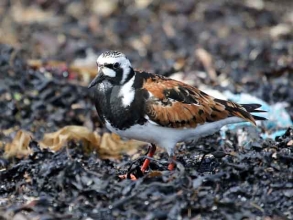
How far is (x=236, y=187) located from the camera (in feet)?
14.1

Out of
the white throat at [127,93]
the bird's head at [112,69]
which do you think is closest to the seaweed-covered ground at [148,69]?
the white throat at [127,93]

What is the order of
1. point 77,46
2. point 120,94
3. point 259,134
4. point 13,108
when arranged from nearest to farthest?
point 120,94 < point 259,134 < point 13,108 < point 77,46

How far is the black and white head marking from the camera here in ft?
15.7

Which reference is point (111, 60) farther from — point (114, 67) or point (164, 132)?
point (164, 132)

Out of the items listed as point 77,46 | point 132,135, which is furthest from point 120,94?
point 77,46

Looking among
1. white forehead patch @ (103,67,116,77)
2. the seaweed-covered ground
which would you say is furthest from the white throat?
the seaweed-covered ground

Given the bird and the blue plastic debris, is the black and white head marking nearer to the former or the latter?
the bird

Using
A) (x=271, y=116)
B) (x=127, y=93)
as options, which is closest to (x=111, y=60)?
(x=127, y=93)

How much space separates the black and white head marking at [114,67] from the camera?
478 cm

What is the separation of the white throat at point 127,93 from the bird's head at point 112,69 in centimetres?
4

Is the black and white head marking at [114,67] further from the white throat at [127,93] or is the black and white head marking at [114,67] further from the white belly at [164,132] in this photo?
the white belly at [164,132]

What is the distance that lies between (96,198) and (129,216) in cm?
28

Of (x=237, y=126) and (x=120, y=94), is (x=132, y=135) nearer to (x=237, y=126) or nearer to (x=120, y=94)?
(x=120, y=94)

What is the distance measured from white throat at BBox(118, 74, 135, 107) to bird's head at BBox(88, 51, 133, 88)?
0.04 metres
